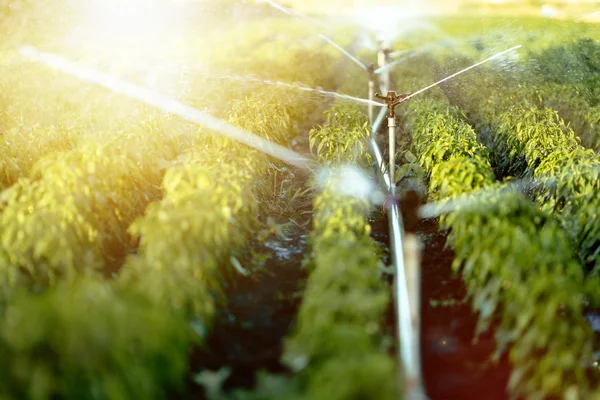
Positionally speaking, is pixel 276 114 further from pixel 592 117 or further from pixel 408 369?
pixel 592 117

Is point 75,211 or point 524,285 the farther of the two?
point 75,211

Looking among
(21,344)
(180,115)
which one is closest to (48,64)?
(180,115)

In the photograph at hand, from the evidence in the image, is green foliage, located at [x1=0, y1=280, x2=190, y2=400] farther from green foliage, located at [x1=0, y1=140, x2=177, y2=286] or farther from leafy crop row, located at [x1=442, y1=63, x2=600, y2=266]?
leafy crop row, located at [x1=442, y1=63, x2=600, y2=266]

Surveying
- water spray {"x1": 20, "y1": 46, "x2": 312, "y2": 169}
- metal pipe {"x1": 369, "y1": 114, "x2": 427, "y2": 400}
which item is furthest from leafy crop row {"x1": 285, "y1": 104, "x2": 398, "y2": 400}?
water spray {"x1": 20, "y1": 46, "x2": 312, "y2": 169}

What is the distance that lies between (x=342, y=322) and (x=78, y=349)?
5.62 feet

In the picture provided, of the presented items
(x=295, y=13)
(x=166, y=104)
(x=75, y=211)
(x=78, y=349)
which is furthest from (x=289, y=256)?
(x=295, y=13)

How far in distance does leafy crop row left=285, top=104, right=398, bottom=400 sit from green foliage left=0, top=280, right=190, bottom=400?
3.34 feet

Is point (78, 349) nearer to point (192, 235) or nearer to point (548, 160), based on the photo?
point (192, 235)

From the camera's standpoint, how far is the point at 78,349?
2.62 m

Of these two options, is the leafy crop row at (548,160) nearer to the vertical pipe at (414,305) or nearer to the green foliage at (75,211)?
the vertical pipe at (414,305)

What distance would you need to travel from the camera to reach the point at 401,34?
99.1ft

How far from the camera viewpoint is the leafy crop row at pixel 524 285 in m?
3.39

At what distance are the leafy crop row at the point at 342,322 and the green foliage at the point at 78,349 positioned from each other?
1.02 metres

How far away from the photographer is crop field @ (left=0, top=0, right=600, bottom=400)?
285cm
